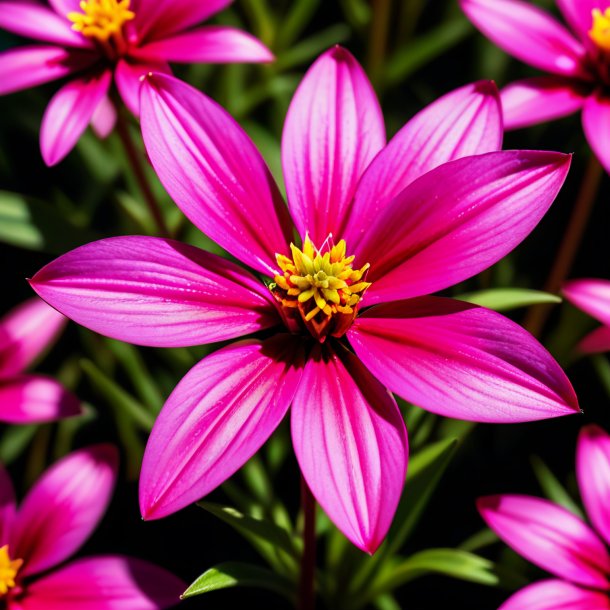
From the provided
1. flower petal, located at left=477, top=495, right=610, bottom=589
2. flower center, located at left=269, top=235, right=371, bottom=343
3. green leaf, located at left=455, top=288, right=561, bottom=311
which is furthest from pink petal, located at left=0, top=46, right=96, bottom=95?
flower petal, located at left=477, top=495, right=610, bottom=589

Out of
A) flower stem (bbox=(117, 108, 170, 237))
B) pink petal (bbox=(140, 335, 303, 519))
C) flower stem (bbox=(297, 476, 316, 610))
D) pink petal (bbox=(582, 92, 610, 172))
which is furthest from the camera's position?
flower stem (bbox=(117, 108, 170, 237))

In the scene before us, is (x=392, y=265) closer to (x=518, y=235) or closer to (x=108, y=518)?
(x=518, y=235)

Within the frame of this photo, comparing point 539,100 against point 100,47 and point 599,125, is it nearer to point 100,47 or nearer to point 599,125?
point 599,125

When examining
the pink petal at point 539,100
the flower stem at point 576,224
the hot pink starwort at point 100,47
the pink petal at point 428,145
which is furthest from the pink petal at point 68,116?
the flower stem at point 576,224

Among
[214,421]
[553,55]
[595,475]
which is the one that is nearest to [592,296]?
[595,475]

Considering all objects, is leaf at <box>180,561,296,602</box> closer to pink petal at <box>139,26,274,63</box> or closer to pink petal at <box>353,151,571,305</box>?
pink petal at <box>353,151,571,305</box>
